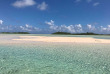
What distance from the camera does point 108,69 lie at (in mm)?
4840

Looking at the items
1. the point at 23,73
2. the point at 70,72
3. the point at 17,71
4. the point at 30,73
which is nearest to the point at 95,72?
the point at 70,72

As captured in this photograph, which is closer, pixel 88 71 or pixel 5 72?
pixel 5 72

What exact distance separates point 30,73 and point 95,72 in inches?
111

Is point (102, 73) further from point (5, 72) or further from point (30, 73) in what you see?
point (5, 72)

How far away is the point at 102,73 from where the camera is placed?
444 centimetres

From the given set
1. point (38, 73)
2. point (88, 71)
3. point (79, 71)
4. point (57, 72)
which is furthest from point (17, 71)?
point (88, 71)

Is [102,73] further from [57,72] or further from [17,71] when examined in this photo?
[17,71]

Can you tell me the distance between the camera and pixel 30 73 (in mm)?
4395

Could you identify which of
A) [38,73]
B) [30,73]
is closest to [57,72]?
[38,73]

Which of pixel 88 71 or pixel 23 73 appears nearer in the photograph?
pixel 23 73

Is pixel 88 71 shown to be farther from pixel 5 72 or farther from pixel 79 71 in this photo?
pixel 5 72

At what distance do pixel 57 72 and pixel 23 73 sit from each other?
56.8 inches

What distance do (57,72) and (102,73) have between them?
6.29 feet

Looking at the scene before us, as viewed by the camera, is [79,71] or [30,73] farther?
[79,71]
